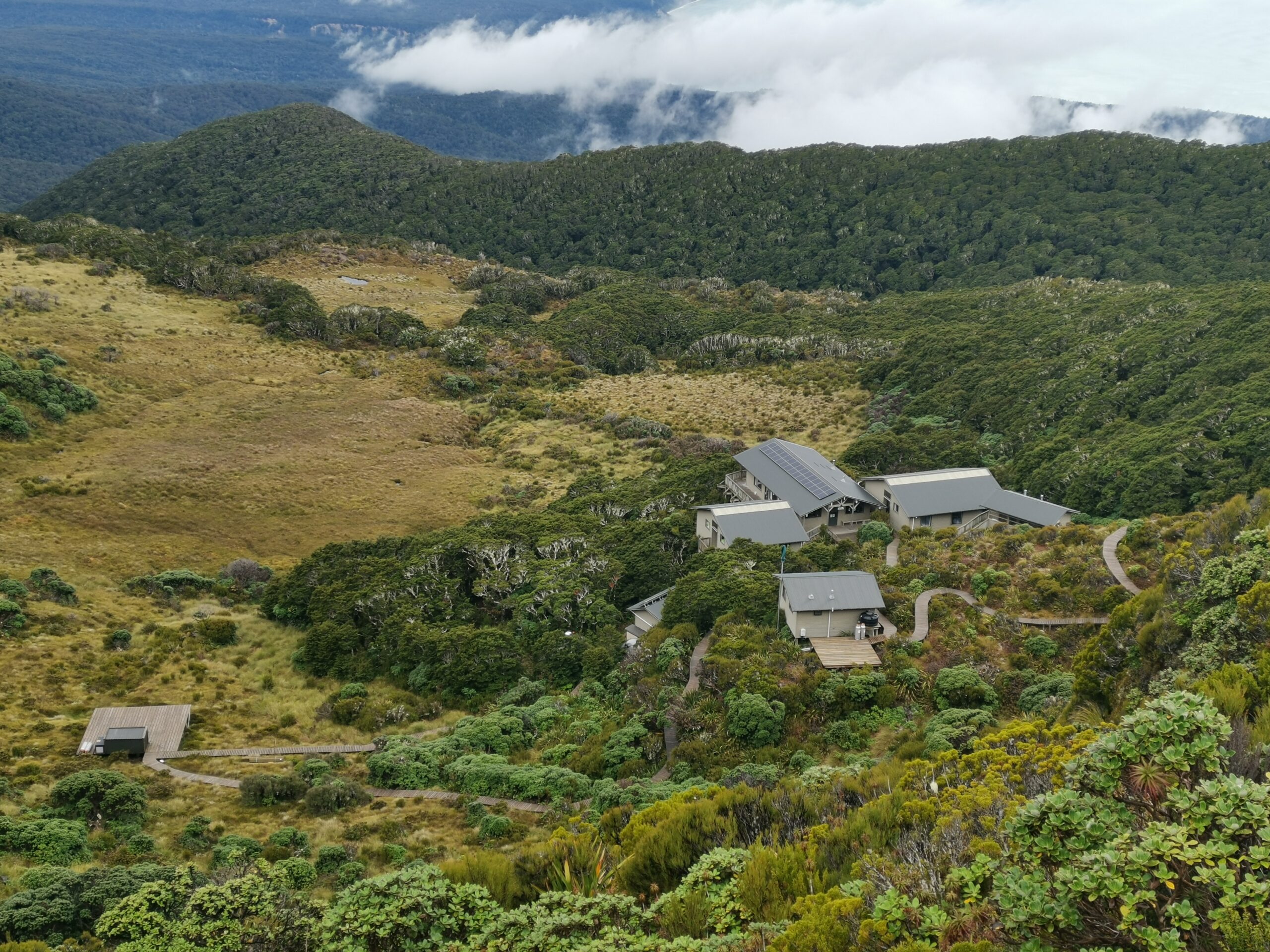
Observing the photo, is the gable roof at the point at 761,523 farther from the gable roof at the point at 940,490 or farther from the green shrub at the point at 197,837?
the green shrub at the point at 197,837

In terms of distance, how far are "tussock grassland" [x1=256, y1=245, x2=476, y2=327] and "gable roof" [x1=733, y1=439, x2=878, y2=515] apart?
186 ft

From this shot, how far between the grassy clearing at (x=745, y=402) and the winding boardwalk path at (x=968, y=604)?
25.8m

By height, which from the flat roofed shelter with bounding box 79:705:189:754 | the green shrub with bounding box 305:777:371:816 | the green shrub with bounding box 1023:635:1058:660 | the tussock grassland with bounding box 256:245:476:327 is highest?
the tussock grassland with bounding box 256:245:476:327

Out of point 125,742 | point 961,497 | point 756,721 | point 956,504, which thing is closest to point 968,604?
point 756,721

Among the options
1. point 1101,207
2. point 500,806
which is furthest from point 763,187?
point 500,806

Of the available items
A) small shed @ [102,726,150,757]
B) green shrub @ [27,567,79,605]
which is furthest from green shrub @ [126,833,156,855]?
green shrub @ [27,567,79,605]

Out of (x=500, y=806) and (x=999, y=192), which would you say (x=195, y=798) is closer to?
(x=500, y=806)

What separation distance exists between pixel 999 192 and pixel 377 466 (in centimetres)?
12946

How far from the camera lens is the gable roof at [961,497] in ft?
121

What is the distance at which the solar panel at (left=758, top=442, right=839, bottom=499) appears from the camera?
37.4 meters

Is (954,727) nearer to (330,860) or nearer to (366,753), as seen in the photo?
(330,860)

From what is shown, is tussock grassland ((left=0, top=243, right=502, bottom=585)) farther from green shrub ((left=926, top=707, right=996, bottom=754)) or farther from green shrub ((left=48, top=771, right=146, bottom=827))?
green shrub ((left=926, top=707, right=996, bottom=754))

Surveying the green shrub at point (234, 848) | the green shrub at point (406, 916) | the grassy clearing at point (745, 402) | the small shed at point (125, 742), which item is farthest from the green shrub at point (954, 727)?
the grassy clearing at point (745, 402)

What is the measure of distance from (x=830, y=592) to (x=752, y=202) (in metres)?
145
